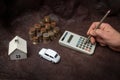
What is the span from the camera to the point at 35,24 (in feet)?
2.80

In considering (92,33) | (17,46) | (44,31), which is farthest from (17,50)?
(92,33)

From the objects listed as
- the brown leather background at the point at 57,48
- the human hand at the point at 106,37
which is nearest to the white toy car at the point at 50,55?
the brown leather background at the point at 57,48

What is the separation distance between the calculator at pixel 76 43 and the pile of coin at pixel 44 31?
0.04 metres

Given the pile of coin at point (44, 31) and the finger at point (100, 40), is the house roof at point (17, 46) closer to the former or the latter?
the pile of coin at point (44, 31)

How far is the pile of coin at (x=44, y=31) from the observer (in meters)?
0.78

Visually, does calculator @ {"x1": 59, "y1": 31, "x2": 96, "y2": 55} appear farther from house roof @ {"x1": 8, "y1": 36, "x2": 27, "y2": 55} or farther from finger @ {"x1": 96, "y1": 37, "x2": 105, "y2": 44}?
house roof @ {"x1": 8, "y1": 36, "x2": 27, "y2": 55}

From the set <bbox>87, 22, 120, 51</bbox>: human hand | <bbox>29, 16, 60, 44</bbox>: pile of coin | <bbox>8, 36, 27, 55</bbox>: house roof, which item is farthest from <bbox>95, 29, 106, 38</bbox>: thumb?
<bbox>8, 36, 27, 55</bbox>: house roof

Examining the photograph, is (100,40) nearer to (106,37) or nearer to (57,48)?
(106,37)

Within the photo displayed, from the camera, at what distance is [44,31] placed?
0.78 meters

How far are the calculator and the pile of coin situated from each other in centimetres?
4

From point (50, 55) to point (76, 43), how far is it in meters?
0.11

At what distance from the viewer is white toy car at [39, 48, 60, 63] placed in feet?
2.32

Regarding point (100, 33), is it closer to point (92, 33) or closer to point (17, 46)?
point (92, 33)

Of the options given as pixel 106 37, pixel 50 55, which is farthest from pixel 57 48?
pixel 106 37
